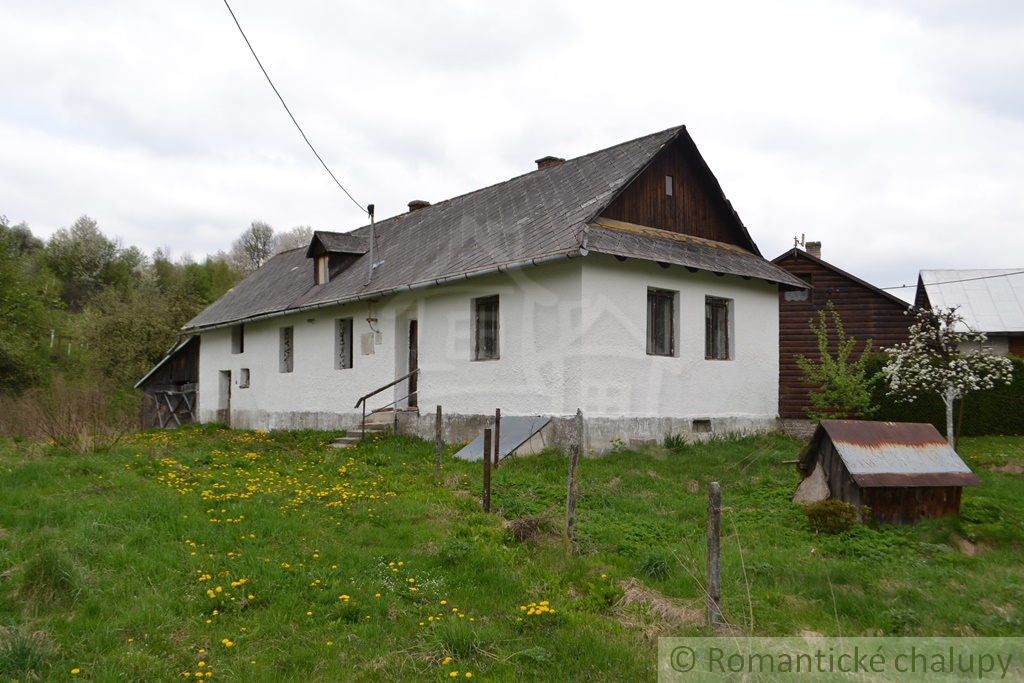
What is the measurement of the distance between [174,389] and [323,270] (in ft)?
34.7

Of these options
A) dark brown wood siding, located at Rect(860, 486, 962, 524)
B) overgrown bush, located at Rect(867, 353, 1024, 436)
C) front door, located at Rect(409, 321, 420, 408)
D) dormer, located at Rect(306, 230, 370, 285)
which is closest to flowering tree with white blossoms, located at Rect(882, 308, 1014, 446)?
overgrown bush, located at Rect(867, 353, 1024, 436)

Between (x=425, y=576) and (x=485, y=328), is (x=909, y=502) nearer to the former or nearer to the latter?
(x=425, y=576)

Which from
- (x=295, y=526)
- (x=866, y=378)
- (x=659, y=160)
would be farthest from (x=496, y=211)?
(x=295, y=526)

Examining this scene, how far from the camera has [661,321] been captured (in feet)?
46.1

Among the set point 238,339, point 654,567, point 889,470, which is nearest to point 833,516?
point 889,470

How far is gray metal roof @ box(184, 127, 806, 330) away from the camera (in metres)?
12.9

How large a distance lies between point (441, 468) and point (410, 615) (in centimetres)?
576

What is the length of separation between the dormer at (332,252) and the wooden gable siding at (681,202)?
29.1ft

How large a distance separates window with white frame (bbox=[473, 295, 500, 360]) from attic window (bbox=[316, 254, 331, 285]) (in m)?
7.07

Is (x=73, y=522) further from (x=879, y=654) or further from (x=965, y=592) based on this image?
(x=965, y=592)

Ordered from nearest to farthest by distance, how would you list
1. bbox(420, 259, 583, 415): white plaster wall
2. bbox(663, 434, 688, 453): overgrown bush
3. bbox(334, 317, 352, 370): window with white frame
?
bbox(420, 259, 583, 415): white plaster wall < bbox(663, 434, 688, 453): overgrown bush < bbox(334, 317, 352, 370): window with white frame

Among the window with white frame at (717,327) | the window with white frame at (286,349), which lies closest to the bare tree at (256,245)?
the window with white frame at (286,349)

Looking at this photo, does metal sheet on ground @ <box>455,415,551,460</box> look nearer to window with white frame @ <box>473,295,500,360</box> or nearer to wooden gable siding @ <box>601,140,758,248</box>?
window with white frame @ <box>473,295,500,360</box>

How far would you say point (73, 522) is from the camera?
23.5 feet
